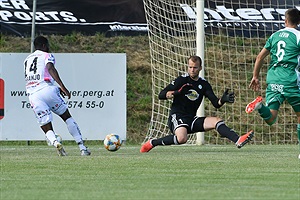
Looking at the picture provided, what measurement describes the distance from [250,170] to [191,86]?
360 cm

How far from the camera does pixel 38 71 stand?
44.4 ft

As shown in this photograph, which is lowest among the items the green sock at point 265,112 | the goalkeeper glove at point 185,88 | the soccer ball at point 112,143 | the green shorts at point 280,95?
the soccer ball at point 112,143

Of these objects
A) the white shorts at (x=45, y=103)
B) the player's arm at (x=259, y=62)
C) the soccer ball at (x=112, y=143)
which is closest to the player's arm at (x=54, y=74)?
the white shorts at (x=45, y=103)

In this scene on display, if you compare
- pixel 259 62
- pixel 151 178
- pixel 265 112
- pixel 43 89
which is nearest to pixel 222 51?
pixel 43 89

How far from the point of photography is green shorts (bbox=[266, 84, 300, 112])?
11531mm

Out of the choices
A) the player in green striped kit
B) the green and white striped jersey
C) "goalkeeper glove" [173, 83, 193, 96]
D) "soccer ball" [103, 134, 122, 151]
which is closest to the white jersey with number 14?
"soccer ball" [103, 134, 122, 151]

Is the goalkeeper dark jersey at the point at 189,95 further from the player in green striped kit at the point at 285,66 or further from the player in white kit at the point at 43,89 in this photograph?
the player in green striped kit at the point at 285,66

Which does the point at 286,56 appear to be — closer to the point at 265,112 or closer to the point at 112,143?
the point at 265,112

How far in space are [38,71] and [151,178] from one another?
197 inches

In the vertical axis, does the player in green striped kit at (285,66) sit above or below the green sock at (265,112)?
above

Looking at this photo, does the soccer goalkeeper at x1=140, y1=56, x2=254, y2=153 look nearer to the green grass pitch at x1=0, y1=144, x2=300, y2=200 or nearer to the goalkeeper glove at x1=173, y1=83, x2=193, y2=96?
the goalkeeper glove at x1=173, y1=83, x2=193, y2=96

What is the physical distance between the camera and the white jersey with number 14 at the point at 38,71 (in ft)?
44.3

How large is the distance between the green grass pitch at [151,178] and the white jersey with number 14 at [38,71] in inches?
68.0

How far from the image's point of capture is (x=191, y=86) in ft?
43.4
